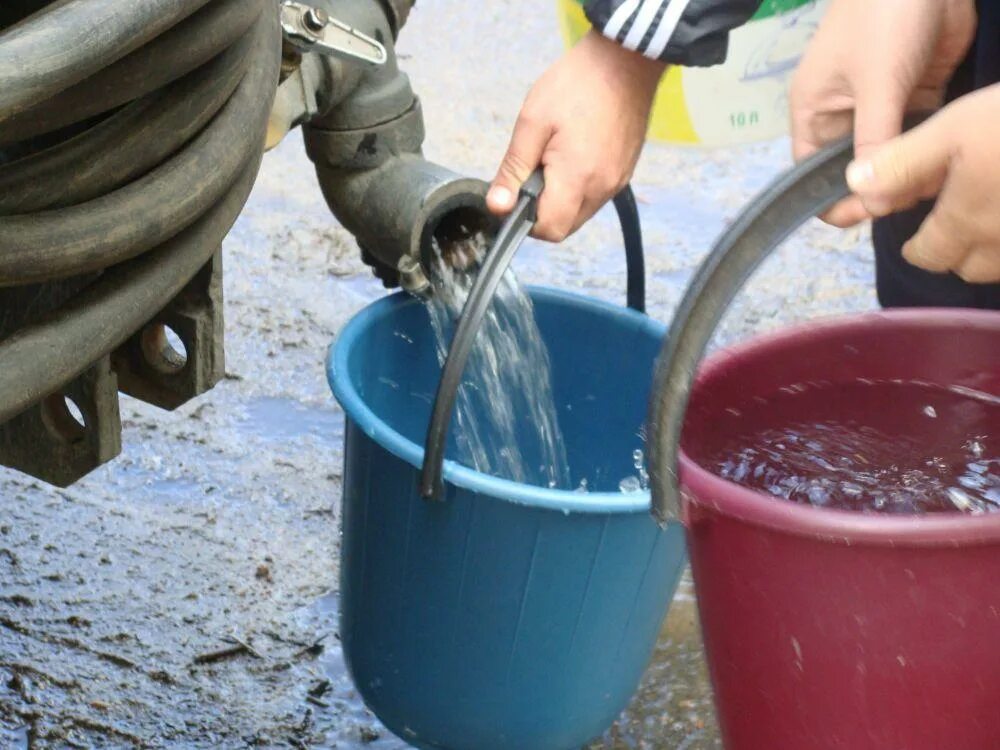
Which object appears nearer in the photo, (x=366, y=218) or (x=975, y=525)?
(x=975, y=525)

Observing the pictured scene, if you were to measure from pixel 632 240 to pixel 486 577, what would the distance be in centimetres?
50

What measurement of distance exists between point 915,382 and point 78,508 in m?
1.49

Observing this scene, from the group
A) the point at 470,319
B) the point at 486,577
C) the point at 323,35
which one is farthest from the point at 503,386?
the point at 323,35

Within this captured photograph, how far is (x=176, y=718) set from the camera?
1.88 metres

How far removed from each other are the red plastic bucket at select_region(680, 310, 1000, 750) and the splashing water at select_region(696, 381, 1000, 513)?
0.06 meters

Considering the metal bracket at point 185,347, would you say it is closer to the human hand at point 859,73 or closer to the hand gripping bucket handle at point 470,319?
the hand gripping bucket handle at point 470,319

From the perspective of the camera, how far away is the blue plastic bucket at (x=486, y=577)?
5.05 ft

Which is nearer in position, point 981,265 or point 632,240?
point 981,265

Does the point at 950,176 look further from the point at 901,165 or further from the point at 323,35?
the point at 323,35

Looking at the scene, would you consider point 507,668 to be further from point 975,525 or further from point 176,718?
point 975,525

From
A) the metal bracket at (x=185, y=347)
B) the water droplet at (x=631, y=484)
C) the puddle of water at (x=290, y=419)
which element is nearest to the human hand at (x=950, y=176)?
the metal bracket at (x=185, y=347)

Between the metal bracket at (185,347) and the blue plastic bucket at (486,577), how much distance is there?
24cm

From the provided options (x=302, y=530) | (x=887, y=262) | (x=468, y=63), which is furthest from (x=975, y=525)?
(x=468, y=63)

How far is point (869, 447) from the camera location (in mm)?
1157
